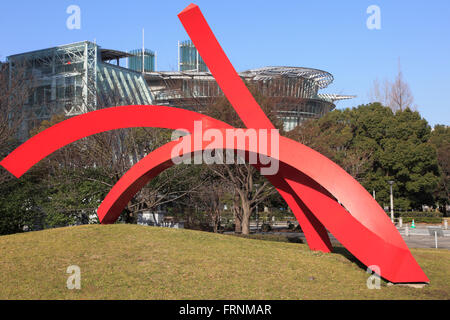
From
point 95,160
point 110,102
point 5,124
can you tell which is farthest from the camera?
point 110,102

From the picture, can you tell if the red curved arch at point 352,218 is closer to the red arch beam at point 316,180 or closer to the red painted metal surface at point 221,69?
the red arch beam at point 316,180

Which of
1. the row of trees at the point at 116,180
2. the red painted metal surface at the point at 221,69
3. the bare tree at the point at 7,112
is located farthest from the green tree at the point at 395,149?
the red painted metal surface at the point at 221,69

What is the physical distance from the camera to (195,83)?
25016mm

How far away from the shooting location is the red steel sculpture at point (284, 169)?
26.5 ft

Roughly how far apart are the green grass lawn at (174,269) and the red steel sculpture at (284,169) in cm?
65

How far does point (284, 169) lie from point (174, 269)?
3.05 metres

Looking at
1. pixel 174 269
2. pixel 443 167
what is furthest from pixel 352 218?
pixel 443 167

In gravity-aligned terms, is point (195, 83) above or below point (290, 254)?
above

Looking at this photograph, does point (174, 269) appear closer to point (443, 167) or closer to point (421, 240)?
point (421, 240)

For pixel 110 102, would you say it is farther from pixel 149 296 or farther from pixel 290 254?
pixel 149 296

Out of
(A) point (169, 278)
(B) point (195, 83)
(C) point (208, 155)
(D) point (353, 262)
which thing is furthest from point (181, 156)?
(B) point (195, 83)

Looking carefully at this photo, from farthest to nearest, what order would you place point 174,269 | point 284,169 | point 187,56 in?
point 187,56 < point 284,169 < point 174,269

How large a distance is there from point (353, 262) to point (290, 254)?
1.41m

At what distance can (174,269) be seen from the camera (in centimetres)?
878
